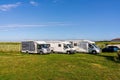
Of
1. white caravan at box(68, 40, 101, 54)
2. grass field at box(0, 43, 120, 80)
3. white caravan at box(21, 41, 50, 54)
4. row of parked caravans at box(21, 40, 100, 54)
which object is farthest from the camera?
white caravan at box(68, 40, 101, 54)

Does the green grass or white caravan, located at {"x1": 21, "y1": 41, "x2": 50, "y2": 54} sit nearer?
the green grass

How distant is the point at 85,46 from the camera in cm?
5369

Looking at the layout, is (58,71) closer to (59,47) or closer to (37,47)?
(37,47)

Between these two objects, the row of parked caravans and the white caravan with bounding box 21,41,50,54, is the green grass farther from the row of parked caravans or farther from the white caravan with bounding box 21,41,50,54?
the row of parked caravans

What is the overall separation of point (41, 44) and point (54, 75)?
23005mm

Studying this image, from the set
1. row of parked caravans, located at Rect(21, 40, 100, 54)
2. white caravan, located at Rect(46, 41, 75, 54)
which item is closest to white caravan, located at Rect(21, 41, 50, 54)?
row of parked caravans, located at Rect(21, 40, 100, 54)

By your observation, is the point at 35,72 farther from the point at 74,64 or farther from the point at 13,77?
the point at 74,64

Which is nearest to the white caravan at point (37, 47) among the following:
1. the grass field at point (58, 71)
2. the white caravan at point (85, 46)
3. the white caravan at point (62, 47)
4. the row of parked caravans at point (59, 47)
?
the row of parked caravans at point (59, 47)

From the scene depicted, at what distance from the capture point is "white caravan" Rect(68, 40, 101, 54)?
52616 mm

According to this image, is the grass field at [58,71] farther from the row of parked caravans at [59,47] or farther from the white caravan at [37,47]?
the row of parked caravans at [59,47]

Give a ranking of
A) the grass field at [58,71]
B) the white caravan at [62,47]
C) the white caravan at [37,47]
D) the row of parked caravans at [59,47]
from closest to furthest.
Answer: the grass field at [58,71]
the white caravan at [37,47]
the row of parked caravans at [59,47]
the white caravan at [62,47]

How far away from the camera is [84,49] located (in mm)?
53844

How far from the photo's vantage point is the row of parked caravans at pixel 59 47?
4965 centimetres

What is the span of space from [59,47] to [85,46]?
599 cm
